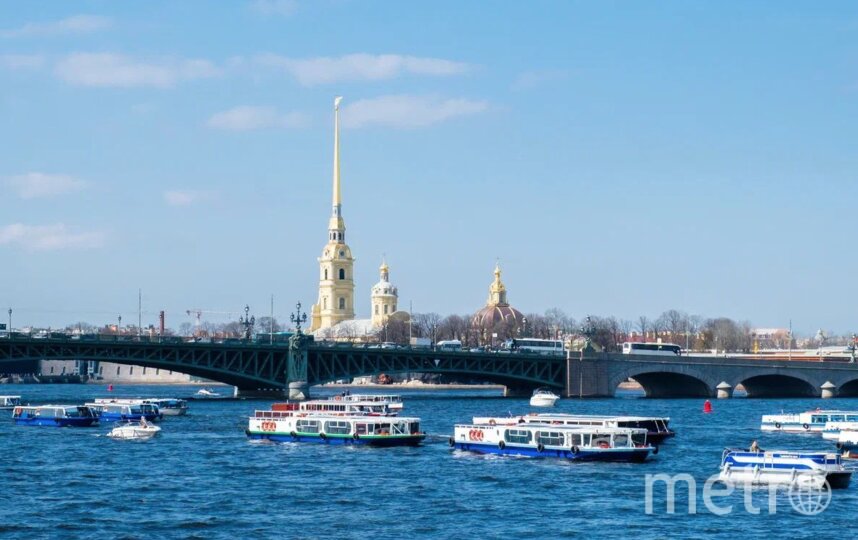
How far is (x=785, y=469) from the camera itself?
6431 centimetres

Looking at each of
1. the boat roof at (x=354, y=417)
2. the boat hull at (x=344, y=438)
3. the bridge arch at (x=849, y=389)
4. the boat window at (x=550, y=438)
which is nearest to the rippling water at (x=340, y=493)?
the boat hull at (x=344, y=438)

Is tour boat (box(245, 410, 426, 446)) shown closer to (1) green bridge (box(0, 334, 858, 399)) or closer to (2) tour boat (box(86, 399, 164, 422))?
(2) tour boat (box(86, 399, 164, 422))

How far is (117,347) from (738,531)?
85.6 meters

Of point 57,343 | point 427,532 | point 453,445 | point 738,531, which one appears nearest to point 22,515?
point 427,532

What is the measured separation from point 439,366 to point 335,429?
6237cm

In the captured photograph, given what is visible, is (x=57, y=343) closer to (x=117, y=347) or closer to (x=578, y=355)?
(x=117, y=347)

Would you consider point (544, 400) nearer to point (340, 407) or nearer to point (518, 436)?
point (340, 407)

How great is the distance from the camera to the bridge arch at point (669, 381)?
159500 mm

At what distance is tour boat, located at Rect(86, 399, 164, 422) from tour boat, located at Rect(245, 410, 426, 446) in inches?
696

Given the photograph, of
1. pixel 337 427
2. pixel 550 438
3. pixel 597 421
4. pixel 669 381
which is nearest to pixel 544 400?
pixel 669 381

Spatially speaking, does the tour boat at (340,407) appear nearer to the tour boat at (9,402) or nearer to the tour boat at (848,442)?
the tour boat at (848,442)

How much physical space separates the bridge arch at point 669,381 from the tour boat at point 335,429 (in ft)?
230

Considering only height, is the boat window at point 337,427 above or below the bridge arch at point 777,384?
below

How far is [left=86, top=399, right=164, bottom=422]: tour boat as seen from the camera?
360ft
